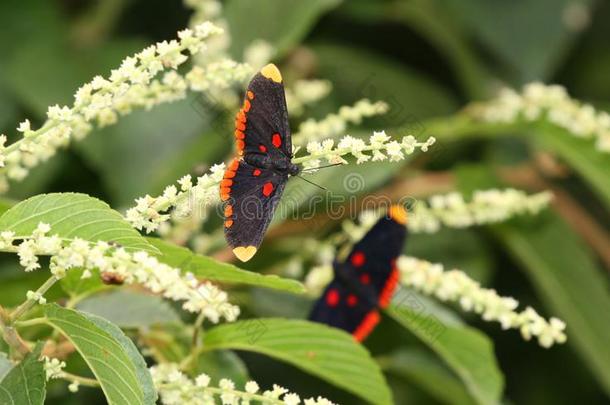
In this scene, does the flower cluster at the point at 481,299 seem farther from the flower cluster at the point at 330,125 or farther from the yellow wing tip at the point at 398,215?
the flower cluster at the point at 330,125

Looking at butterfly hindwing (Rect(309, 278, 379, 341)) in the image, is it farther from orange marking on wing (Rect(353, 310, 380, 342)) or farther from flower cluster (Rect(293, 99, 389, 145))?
flower cluster (Rect(293, 99, 389, 145))

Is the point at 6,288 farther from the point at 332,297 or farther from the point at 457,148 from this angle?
the point at 457,148

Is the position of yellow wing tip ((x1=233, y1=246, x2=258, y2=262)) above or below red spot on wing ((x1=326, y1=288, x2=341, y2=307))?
below

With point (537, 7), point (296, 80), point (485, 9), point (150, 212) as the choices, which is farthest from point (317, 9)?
point (150, 212)

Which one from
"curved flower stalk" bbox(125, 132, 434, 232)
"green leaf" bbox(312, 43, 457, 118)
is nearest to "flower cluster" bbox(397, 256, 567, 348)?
"curved flower stalk" bbox(125, 132, 434, 232)

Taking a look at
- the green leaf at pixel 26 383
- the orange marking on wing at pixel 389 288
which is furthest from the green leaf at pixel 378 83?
the green leaf at pixel 26 383

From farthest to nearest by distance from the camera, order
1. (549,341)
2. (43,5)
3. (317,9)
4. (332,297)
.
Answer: (43,5) < (317,9) < (332,297) < (549,341)

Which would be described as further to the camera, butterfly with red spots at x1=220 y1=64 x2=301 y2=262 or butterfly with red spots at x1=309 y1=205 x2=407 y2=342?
butterfly with red spots at x1=309 y1=205 x2=407 y2=342
